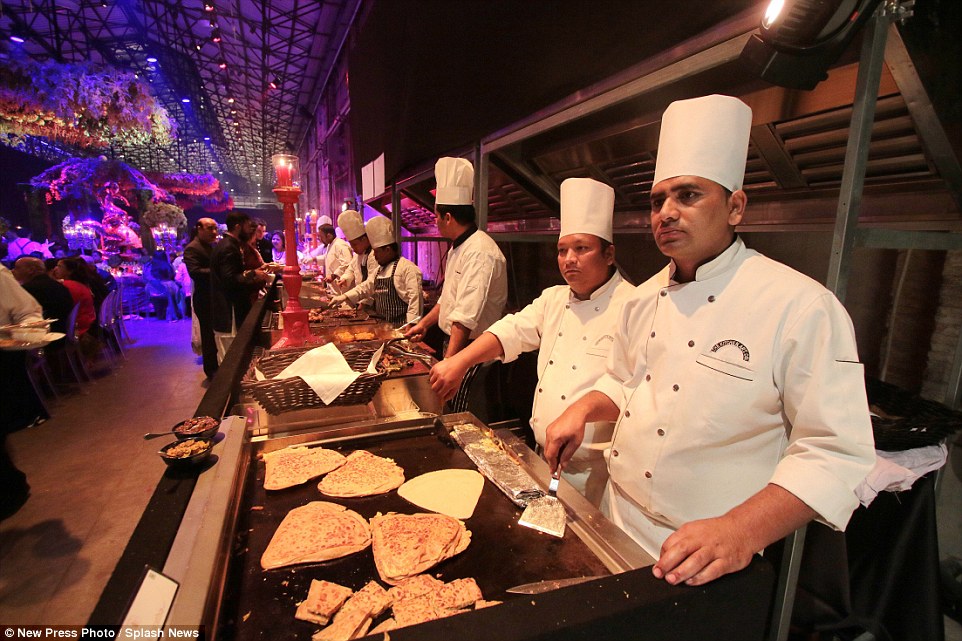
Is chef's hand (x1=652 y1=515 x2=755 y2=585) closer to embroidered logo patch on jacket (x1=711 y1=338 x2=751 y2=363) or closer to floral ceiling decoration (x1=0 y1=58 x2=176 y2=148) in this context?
embroidered logo patch on jacket (x1=711 y1=338 x2=751 y2=363)

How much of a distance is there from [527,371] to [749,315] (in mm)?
2254

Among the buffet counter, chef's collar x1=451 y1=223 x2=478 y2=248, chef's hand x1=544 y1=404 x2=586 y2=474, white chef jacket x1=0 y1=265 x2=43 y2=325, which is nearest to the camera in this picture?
the buffet counter

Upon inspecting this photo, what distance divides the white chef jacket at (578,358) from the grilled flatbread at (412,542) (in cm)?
82

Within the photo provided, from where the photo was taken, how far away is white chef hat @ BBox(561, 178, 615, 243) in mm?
1790

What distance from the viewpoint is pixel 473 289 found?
289 centimetres

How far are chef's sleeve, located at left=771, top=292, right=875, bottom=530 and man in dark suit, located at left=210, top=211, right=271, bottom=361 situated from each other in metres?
5.43

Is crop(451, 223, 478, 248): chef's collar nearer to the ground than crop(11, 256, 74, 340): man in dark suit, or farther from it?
farther from it

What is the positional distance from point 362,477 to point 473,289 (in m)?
1.81

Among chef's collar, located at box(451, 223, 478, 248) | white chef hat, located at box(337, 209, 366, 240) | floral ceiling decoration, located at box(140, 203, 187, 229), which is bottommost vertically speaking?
chef's collar, located at box(451, 223, 478, 248)

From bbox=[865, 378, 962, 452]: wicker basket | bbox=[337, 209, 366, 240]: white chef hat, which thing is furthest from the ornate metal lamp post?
bbox=[337, 209, 366, 240]: white chef hat

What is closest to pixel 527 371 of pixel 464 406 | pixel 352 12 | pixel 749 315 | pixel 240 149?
pixel 464 406

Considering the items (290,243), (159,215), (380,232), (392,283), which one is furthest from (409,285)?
(159,215)

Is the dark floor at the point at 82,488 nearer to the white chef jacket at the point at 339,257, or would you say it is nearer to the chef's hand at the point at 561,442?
the chef's hand at the point at 561,442

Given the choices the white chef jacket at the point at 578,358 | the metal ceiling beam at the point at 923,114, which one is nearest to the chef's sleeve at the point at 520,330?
the white chef jacket at the point at 578,358
